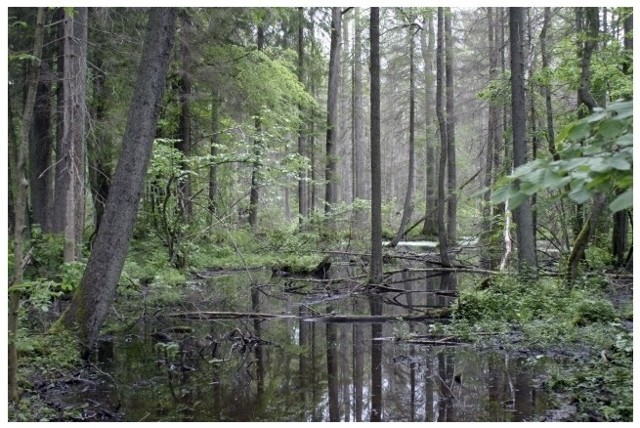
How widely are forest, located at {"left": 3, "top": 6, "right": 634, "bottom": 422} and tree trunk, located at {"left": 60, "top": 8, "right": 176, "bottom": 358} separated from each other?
1.0 inches

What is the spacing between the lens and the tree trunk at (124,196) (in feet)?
21.3

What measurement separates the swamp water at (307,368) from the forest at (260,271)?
0.12ft

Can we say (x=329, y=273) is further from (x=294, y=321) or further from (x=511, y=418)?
(x=511, y=418)

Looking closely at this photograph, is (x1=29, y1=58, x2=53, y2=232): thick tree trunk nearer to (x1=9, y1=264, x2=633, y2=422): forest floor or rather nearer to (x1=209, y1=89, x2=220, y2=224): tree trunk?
(x1=209, y1=89, x2=220, y2=224): tree trunk

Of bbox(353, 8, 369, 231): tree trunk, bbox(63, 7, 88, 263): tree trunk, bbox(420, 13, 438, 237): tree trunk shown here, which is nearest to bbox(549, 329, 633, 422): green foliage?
bbox(63, 7, 88, 263): tree trunk

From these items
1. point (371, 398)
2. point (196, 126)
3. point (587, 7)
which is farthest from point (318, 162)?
point (371, 398)

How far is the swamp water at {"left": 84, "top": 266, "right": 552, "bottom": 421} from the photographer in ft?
16.9

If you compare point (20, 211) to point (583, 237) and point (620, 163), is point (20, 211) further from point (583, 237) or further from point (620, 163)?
point (583, 237)

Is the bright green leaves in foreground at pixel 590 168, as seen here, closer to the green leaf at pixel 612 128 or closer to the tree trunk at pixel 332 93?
the green leaf at pixel 612 128

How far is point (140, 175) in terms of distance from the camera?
662cm

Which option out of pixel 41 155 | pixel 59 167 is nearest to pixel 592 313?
pixel 59 167

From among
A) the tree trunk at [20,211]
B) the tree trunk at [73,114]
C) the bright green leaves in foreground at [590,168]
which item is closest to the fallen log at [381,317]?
the tree trunk at [73,114]

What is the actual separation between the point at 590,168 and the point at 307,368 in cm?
506

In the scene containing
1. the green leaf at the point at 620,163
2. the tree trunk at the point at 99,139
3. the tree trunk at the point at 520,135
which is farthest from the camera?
the tree trunk at the point at 99,139
